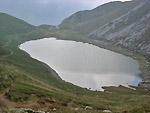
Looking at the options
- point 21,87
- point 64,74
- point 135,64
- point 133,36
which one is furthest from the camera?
point 133,36

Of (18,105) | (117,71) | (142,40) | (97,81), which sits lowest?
(18,105)

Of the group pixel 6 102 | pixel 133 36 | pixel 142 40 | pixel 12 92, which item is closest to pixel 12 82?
pixel 12 92

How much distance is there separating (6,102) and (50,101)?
955 centimetres

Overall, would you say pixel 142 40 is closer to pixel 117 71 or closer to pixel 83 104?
pixel 117 71

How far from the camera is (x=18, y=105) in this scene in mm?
33938

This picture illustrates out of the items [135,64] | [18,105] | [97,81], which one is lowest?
[18,105]

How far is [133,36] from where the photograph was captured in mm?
181125

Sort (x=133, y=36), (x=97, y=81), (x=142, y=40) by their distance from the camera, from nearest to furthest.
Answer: (x=97, y=81) → (x=142, y=40) → (x=133, y=36)

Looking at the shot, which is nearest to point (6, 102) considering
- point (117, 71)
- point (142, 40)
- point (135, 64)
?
point (117, 71)

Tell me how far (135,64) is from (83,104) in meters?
77.3

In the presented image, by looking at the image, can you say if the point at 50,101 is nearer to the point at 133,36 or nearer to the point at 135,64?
the point at 135,64

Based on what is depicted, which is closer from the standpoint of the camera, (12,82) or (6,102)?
(6,102)

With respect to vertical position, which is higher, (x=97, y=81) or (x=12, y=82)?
(x=97, y=81)

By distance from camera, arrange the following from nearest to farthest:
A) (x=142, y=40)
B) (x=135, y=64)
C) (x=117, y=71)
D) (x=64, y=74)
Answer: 1. (x=64, y=74)
2. (x=117, y=71)
3. (x=135, y=64)
4. (x=142, y=40)
